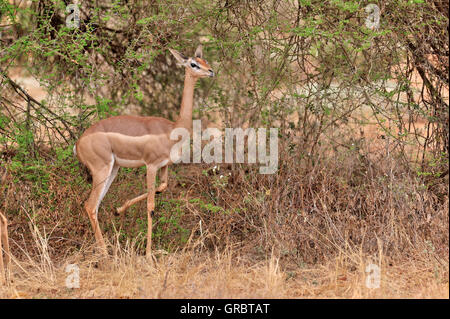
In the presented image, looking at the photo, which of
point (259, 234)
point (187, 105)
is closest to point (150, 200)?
point (187, 105)

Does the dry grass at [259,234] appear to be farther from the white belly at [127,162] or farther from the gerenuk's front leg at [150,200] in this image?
the white belly at [127,162]

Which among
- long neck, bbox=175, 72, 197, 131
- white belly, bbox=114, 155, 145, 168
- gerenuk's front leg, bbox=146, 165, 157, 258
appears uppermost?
long neck, bbox=175, 72, 197, 131

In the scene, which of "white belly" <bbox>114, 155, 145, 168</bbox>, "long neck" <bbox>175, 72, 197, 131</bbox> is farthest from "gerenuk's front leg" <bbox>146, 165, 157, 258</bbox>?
"long neck" <bbox>175, 72, 197, 131</bbox>

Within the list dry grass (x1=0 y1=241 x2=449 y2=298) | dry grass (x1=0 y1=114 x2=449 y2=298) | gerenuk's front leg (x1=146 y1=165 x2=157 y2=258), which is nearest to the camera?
dry grass (x1=0 y1=241 x2=449 y2=298)

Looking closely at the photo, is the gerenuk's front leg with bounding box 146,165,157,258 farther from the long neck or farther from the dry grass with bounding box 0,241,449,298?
the long neck

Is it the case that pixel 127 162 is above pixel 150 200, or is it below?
above

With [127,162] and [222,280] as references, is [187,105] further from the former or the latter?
[222,280]

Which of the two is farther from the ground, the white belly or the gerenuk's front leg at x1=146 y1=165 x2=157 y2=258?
the white belly

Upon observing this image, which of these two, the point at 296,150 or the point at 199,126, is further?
the point at 199,126

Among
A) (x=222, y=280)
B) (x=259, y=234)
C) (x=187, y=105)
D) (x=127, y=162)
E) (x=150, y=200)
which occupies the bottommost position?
(x=222, y=280)

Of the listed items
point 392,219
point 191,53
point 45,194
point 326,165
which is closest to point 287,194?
point 326,165

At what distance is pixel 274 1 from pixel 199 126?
2.32 m

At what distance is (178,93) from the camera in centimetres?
925

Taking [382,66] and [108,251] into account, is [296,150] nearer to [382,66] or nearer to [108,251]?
[382,66]
